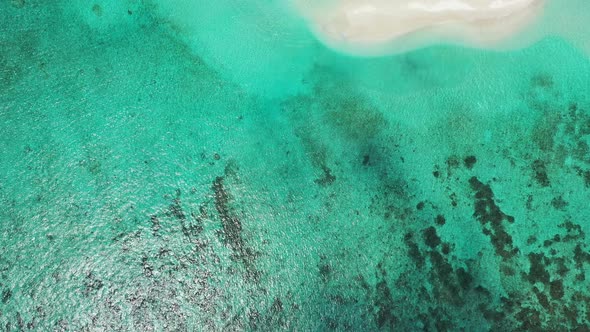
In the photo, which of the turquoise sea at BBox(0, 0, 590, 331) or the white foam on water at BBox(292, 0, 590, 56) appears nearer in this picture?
the turquoise sea at BBox(0, 0, 590, 331)

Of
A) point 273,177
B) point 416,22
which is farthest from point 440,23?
point 273,177

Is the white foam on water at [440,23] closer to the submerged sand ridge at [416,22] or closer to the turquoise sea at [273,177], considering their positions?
the submerged sand ridge at [416,22]

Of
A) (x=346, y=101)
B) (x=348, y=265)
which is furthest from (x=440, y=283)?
(x=346, y=101)

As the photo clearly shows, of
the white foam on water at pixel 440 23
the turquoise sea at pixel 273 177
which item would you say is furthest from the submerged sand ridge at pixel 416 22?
the turquoise sea at pixel 273 177

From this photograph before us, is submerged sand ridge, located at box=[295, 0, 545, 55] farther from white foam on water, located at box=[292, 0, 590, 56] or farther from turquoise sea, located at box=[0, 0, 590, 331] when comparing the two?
turquoise sea, located at box=[0, 0, 590, 331]

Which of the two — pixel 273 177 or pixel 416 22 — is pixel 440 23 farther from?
pixel 273 177

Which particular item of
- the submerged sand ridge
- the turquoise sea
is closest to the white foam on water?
the submerged sand ridge

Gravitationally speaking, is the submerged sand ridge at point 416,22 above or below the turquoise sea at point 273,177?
above
